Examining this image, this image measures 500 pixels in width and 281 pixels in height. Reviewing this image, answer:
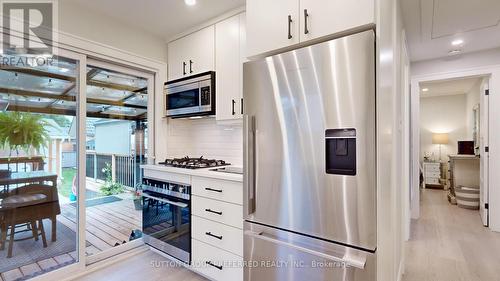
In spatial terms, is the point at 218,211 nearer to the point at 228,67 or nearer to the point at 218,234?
the point at 218,234

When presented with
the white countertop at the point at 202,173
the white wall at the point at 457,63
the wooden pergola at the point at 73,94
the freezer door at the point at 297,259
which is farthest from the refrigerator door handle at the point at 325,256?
the white wall at the point at 457,63

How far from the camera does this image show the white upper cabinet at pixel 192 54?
2.51 metres

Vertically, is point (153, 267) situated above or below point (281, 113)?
→ below

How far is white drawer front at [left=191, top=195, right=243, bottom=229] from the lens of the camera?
1834 millimetres

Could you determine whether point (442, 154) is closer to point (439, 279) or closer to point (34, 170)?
point (439, 279)

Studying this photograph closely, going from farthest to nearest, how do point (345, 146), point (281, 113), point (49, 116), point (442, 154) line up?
point (442, 154) < point (49, 116) < point (281, 113) < point (345, 146)

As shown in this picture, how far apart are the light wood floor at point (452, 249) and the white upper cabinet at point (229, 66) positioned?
7.41 ft

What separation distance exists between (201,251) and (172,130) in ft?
5.09

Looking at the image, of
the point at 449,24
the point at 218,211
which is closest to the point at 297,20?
the point at 218,211

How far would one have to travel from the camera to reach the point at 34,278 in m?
2.01

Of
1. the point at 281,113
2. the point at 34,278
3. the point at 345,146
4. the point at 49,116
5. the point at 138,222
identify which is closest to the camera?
the point at 345,146

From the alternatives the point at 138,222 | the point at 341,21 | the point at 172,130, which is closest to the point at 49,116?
the point at 172,130

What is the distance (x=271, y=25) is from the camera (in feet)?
4.99

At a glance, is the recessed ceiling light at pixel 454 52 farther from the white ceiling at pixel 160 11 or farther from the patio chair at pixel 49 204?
the patio chair at pixel 49 204
